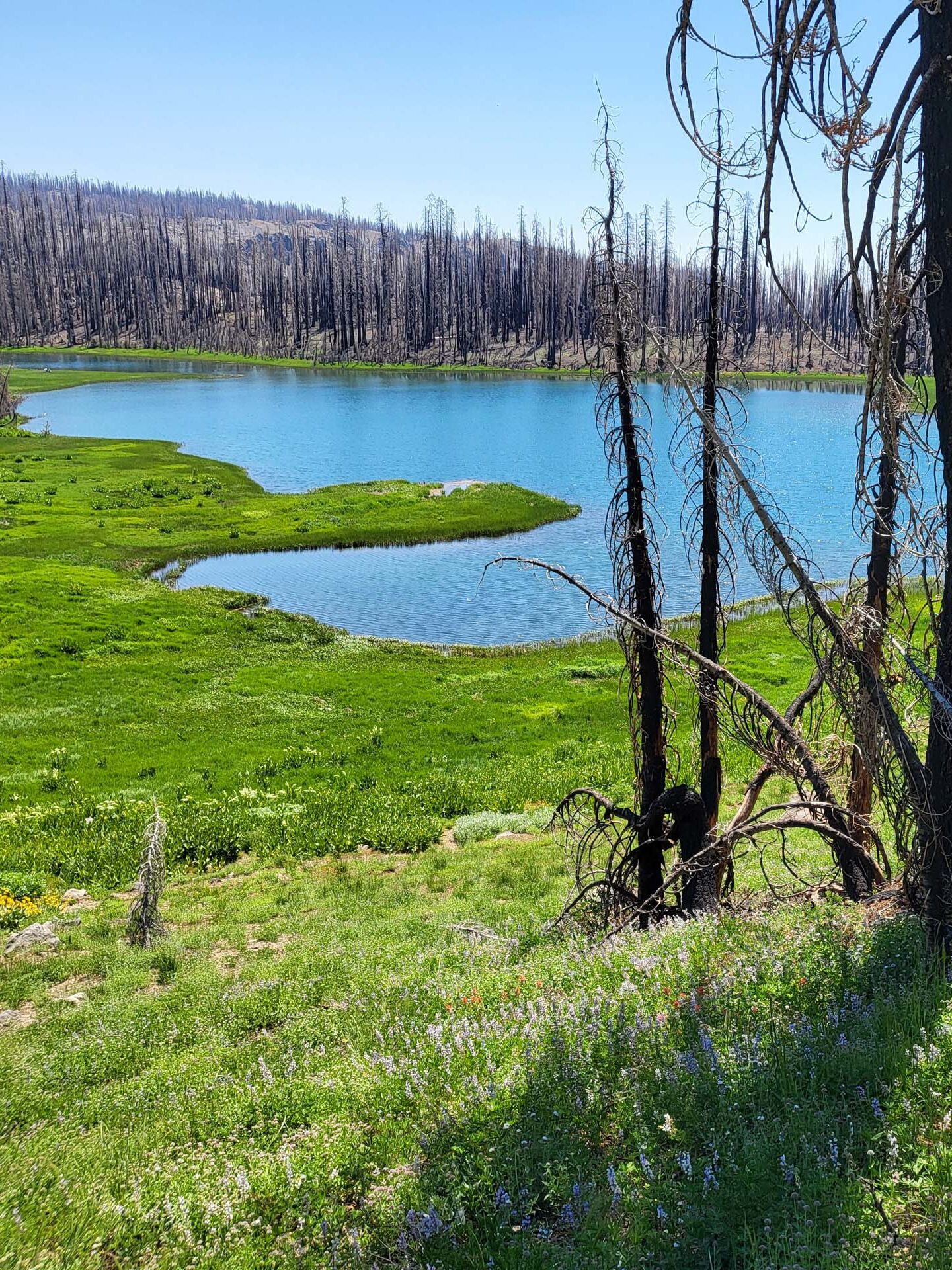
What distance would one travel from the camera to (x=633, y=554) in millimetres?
11047

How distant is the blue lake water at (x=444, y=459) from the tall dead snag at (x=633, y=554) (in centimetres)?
82

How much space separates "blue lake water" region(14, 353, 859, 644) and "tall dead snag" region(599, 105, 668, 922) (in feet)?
2.70

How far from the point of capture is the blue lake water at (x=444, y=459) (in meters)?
40.1

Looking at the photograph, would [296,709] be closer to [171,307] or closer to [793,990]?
[793,990]

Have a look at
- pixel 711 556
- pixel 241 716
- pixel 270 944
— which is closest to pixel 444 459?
pixel 241 716

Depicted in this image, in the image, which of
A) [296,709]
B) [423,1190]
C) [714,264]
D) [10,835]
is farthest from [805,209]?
[296,709]

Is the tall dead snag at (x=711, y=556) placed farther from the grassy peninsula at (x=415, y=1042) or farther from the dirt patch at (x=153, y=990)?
the dirt patch at (x=153, y=990)

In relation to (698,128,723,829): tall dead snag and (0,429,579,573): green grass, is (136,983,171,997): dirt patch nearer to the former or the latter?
(698,128,723,829): tall dead snag

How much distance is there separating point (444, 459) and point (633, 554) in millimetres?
63977

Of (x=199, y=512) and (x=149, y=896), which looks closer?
(x=149, y=896)

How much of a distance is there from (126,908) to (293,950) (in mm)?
3959

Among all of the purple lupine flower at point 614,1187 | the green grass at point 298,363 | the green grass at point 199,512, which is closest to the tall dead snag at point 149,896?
the purple lupine flower at point 614,1187

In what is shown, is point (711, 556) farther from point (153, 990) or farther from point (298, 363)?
point (298, 363)

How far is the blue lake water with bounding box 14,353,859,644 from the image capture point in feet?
132
